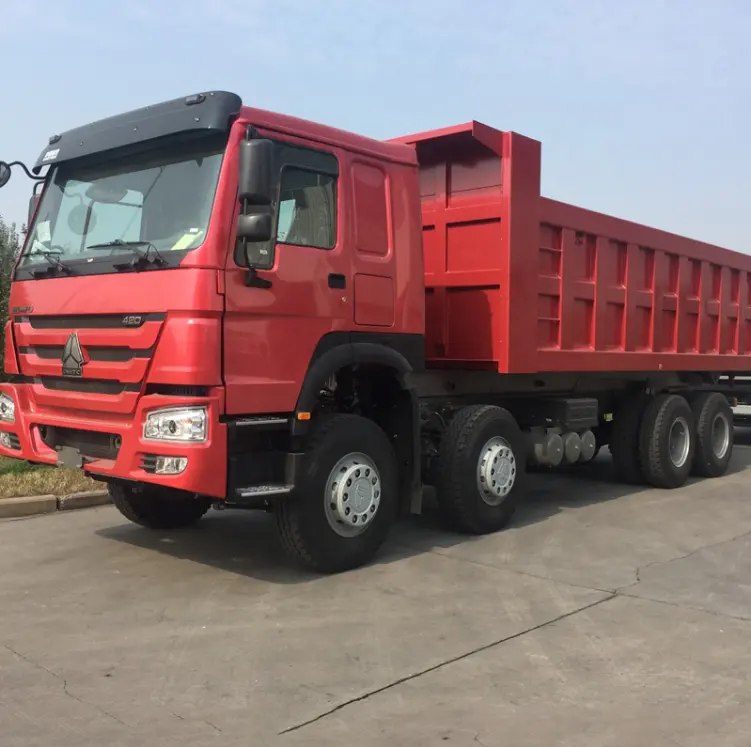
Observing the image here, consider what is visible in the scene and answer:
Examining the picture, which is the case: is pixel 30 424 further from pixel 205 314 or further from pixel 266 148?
pixel 266 148

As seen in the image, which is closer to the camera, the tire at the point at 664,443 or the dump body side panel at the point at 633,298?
the dump body side panel at the point at 633,298

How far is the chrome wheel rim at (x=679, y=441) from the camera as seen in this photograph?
9.33 metres

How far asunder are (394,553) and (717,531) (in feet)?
9.65

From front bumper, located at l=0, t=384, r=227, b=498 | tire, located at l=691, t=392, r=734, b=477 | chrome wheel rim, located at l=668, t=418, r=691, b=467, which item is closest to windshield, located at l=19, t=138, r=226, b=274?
front bumper, located at l=0, t=384, r=227, b=498

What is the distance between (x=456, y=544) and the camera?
6.48 meters

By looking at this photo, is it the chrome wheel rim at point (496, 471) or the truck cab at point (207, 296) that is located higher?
the truck cab at point (207, 296)

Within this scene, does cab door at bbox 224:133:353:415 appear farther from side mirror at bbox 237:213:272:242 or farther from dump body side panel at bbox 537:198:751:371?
dump body side panel at bbox 537:198:751:371

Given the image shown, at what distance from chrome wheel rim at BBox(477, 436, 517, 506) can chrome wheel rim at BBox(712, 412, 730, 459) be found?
438 centimetres

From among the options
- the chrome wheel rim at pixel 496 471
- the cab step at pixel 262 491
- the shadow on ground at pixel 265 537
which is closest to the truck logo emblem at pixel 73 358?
the cab step at pixel 262 491

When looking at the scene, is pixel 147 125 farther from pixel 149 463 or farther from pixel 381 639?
pixel 381 639

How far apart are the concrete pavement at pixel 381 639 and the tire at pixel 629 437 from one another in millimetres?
2194

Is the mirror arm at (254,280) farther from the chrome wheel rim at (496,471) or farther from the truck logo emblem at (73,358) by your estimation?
the chrome wheel rim at (496,471)

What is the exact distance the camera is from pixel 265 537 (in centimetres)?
663

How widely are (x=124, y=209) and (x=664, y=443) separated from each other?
6338 mm
